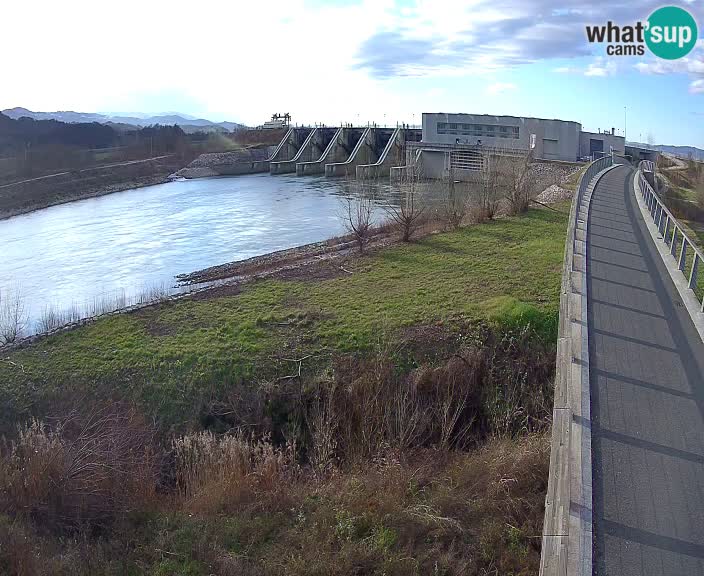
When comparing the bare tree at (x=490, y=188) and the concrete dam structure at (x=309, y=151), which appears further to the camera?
the concrete dam structure at (x=309, y=151)

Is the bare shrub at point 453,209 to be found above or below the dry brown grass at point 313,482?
above

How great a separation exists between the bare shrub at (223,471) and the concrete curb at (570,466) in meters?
4.48

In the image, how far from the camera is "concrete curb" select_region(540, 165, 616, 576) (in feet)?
17.5

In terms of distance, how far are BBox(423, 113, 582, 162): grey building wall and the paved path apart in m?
40.0

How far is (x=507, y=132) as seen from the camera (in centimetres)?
6191

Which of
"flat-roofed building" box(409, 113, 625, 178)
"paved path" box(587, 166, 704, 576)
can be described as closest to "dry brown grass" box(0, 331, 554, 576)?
"paved path" box(587, 166, 704, 576)

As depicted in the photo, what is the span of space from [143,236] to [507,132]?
1644 inches

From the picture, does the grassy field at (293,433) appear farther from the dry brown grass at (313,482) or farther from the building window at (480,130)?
the building window at (480,130)

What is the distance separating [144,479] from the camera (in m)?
9.73

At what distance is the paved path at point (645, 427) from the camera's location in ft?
18.4

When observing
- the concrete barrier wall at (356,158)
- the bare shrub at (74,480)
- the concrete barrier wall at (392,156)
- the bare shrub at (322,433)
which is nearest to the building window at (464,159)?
the concrete barrier wall at (392,156)

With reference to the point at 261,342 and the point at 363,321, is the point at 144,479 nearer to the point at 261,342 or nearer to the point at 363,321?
the point at 261,342

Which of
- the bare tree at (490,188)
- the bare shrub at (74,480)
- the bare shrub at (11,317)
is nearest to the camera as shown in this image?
the bare shrub at (74,480)

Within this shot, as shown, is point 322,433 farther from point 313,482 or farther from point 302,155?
point 302,155
